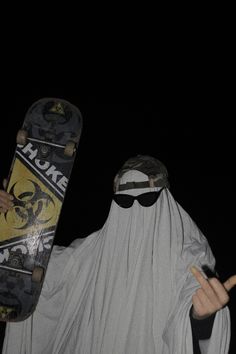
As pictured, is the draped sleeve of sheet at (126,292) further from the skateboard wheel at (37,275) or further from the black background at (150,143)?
the black background at (150,143)

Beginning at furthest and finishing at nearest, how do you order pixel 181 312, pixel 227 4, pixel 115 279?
pixel 227 4 → pixel 115 279 → pixel 181 312

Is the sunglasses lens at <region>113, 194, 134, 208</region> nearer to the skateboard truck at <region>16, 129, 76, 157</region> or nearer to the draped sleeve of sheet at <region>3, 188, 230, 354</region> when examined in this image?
the draped sleeve of sheet at <region>3, 188, 230, 354</region>

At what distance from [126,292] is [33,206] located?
0.81 meters

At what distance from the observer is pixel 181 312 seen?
1273 mm

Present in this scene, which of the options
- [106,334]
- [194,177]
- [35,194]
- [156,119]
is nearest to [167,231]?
[106,334]

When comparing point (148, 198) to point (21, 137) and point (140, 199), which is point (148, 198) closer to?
point (140, 199)

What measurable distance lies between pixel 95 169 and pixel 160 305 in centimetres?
345

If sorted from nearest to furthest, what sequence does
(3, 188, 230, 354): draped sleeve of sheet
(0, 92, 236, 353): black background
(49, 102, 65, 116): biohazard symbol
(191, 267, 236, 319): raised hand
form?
(191, 267, 236, 319): raised hand
(3, 188, 230, 354): draped sleeve of sheet
(49, 102, 65, 116): biohazard symbol
(0, 92, 236, 353): black background

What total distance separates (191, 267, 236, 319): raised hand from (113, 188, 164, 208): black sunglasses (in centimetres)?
63

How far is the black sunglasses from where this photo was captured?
1674 mm

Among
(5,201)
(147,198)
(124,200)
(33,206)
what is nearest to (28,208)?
(33,206)

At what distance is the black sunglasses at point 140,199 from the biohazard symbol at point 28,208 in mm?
498

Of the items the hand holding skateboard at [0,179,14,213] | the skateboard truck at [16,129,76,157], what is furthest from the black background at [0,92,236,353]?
the hand holding skateboard at [0,179,14,213]

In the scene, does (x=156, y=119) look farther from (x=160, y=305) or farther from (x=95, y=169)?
(x=160, y=305)
